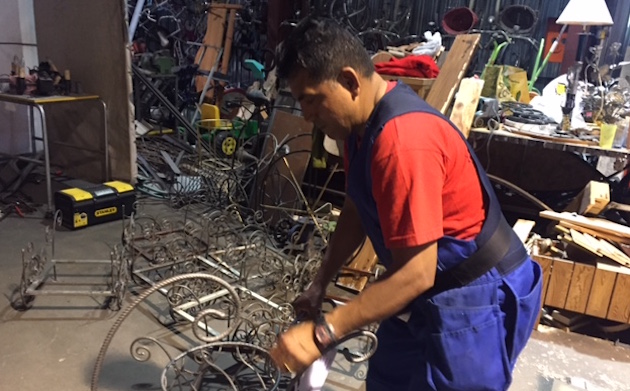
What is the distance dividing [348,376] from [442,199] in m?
1.36

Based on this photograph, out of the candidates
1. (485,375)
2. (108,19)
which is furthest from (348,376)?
(108,19)

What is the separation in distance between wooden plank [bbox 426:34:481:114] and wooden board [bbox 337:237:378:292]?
0.92 metres

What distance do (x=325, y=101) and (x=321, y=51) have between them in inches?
4.0

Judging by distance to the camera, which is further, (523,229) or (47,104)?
(47,104)

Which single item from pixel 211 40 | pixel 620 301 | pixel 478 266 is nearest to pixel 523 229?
pixel 620 301

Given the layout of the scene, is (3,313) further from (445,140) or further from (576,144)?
(576,144)

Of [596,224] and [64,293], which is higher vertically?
[596,224]

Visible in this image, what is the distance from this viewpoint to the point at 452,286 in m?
1.19

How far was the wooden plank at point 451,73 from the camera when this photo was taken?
312 cm

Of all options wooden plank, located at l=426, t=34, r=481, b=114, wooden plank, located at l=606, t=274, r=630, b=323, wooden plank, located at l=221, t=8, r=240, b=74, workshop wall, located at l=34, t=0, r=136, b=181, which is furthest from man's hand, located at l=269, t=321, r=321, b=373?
wooden plank, located at l=221, t=8, r=240, b=74

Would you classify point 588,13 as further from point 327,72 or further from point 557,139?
point 327,72

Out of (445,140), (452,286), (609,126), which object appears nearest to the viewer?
(445,140)

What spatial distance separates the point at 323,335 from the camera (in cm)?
106

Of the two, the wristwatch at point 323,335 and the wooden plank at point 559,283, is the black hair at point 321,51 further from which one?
the wooden plank at point 559,283
